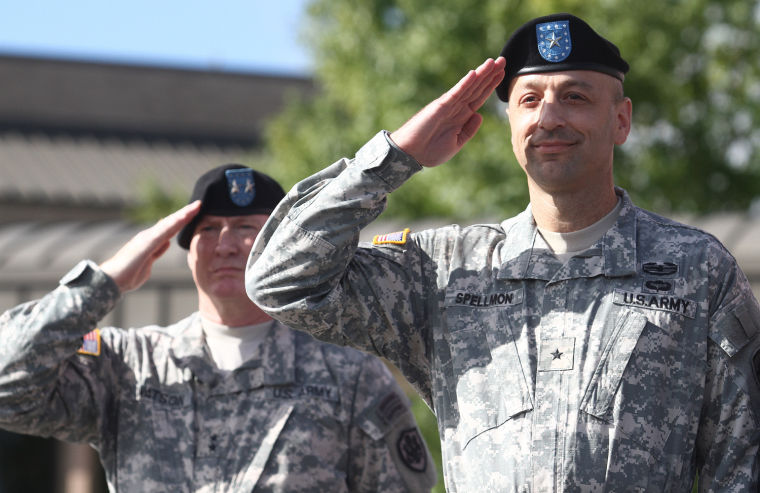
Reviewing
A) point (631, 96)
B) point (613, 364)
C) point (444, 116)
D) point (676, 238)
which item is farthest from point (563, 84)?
point (631, 96)

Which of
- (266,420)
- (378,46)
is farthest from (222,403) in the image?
(378,46)

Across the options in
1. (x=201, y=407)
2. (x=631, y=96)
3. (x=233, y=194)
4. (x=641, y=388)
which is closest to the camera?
(x=641, y=388)

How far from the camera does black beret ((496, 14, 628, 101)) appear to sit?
10.8 ft

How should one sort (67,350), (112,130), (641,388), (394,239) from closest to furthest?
1. (641,388)
2. (394,239)
3. (67,350)
4. (112,130)

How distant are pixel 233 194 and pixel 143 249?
38cm

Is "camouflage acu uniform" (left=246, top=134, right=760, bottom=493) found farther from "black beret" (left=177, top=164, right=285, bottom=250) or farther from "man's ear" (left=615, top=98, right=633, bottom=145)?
"black beret" (left=177, top=164, right=285, bottom=250)

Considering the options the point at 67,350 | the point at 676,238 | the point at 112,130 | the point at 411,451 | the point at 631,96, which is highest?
the point at 112,130

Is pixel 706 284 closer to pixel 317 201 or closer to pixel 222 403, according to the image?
pixel 317 201

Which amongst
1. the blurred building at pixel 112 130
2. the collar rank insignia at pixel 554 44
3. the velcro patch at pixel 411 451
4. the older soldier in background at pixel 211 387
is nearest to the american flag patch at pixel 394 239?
the collar rank insignia at pixel 554 44

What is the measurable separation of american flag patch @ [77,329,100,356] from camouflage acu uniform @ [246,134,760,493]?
141 cm

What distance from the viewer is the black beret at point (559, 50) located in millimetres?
3277

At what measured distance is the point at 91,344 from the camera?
4.53 meters

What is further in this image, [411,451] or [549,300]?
[411,451]

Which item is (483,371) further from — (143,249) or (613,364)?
(143,249)
